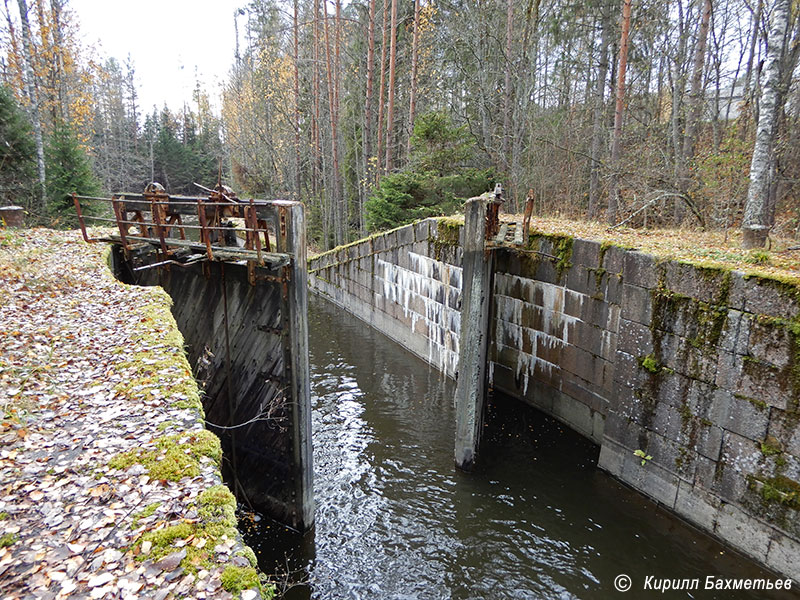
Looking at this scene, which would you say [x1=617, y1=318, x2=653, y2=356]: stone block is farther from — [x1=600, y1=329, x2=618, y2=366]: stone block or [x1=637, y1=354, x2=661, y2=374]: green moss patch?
[x1=600, y1=329, x2=618, y2=366]: stone block

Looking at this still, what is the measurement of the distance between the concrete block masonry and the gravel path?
5.18 m

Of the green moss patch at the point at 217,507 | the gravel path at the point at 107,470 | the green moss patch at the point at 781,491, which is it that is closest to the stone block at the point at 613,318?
the green moss patch at the point at 781,491

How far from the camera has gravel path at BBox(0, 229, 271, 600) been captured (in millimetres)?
2477

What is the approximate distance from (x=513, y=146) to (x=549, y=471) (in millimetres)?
14133

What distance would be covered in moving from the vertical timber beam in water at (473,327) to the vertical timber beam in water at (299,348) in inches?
108

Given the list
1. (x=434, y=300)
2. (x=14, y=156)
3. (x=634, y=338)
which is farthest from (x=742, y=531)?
(x=14, y=156)

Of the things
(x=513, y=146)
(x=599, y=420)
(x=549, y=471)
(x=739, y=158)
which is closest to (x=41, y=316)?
(x=549, y=471)

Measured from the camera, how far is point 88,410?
164 inches

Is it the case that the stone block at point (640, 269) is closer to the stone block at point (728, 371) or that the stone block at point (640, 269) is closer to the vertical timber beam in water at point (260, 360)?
the stone block at point (728, 371)

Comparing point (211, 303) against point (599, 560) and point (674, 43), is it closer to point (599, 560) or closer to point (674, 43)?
point (599, 560)

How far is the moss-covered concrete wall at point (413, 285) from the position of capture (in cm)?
1205

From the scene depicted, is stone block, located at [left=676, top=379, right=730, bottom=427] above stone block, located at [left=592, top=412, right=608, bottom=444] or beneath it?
above

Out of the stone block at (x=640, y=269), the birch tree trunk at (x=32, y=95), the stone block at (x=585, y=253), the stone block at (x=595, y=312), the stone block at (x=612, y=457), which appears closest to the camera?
the stone block at (x=640, y=269)

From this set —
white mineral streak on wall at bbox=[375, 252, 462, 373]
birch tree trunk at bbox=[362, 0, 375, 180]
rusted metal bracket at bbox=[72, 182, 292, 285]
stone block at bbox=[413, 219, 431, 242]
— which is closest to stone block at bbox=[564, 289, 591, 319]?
white mineral streak on wall at bbox=[375, 252, 462, 373]
